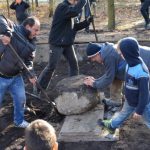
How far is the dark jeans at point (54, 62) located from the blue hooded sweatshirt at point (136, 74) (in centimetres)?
273

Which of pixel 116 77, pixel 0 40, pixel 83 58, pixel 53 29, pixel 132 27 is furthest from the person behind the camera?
pixel 132 27

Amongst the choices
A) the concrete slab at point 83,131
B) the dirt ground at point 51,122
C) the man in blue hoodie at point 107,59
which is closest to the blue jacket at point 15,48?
the man in blue hoodie at point 107,59

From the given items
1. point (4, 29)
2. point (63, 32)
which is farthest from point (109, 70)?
point (63, 32)

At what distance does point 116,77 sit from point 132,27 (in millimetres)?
7327

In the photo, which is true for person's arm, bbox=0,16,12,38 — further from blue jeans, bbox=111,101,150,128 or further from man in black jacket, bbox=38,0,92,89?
blue jeans, bbox=111,101,150,128

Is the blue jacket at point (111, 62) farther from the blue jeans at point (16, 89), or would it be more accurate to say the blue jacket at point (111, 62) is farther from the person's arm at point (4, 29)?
the person's arm at point (4, 29)

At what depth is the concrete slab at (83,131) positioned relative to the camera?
624 centimetres

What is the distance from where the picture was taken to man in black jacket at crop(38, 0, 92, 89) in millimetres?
7605

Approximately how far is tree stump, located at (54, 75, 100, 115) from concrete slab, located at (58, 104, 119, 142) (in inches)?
6.6

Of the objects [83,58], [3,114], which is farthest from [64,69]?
[3,114]

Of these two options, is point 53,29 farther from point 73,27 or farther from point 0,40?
point 0,40

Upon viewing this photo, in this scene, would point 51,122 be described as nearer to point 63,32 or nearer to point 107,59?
point 107,59

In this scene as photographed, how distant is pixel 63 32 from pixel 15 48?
181cm

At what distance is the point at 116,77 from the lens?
691 cm
